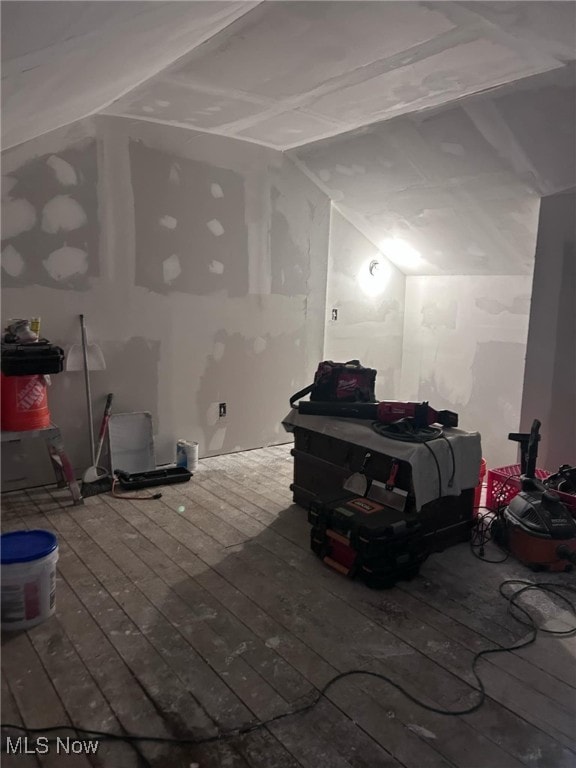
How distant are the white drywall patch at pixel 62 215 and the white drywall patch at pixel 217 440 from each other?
182 centimetres

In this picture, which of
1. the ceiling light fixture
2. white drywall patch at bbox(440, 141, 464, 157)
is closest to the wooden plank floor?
white drywall patch at bbox(440, 141, 464, 157)

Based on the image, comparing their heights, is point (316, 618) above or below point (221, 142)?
below


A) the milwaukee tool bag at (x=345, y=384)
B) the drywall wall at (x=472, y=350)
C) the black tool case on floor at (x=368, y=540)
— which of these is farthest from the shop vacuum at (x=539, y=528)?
the drywall wall at (x=472, y=350)

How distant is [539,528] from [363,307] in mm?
2918

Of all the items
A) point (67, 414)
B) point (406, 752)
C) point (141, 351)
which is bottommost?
point (406, 752)

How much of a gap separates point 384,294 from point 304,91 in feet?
8.53

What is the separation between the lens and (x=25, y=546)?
2.19 meters

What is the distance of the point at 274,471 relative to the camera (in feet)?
13.7

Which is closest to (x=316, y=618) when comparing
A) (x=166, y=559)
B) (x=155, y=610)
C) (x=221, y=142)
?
(x=155, y=610)

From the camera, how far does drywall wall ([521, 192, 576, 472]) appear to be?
11.3 feet

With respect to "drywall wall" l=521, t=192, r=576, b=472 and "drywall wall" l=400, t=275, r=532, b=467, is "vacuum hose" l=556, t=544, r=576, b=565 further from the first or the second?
"drywall wall" l=400, t=275, r=532, b=467

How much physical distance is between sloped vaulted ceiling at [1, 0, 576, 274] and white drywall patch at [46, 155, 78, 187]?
17.6 inches

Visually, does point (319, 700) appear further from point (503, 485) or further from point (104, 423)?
point (104, 423)

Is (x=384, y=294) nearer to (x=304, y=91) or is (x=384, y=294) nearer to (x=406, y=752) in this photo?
(x=304, y=91)
